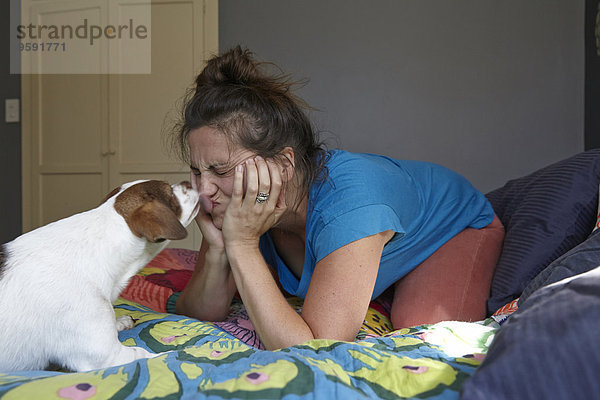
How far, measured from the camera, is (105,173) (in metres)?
3.90

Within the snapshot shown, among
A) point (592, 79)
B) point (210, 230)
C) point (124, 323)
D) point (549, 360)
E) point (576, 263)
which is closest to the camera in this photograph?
point (549, 360)

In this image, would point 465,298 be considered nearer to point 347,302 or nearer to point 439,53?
point 347,302

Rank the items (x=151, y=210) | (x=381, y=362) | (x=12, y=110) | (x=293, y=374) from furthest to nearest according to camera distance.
Result: (x=12, y=110)
(x=151, y=210)
(x=381, y=362)
(x=293, y=374)

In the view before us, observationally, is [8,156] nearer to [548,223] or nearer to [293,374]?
[548,223]

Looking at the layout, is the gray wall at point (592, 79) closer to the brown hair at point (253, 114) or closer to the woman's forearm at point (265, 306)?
the brown hair at point (253, 114)

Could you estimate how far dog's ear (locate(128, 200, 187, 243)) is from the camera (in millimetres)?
1072

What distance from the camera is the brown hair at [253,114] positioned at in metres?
1.33

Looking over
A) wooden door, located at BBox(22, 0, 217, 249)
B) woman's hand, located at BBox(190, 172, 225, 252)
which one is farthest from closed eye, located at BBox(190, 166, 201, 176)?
wooden door, located at BBox(22, 0, 217, 249)

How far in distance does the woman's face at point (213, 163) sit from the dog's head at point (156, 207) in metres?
0.06

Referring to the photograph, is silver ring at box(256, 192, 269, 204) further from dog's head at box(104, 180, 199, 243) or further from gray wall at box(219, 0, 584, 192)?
gray wall at box(219, 0, 584, 192)

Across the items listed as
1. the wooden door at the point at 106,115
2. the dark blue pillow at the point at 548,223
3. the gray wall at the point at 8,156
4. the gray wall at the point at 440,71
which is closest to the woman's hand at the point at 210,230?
the dark blue pillow at the point at 548,223

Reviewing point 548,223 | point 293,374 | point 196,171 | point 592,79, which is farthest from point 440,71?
point 293,374

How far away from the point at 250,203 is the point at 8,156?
3656mm

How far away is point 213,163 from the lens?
1318 millimetres
